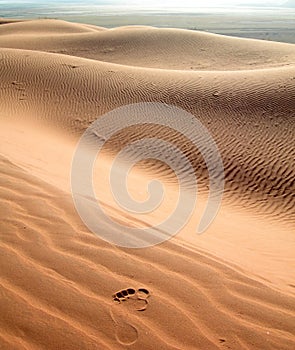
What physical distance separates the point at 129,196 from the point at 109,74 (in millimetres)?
9832

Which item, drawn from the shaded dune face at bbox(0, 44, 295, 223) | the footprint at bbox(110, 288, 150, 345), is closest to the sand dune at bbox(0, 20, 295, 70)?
the shaded dune face at bbox(0, 44, 295, 223)

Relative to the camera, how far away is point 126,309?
2.46 m

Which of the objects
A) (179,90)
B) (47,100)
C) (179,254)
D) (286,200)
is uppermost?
(179,90)

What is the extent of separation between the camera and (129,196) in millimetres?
5809

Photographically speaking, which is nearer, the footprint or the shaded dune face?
the footprint

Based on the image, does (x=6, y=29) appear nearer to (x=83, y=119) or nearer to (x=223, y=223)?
(x=83, y=119)

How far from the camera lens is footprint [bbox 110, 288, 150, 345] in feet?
7.41

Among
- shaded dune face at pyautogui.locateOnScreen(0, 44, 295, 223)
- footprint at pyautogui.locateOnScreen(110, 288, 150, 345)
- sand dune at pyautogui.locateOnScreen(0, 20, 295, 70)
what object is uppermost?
sand dune at pyautogui.locateOnScreen(0, 20, 295, 70)

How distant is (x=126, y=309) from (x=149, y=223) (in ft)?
5.49

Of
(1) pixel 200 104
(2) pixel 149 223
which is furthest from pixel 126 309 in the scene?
(1) pixel 200 104

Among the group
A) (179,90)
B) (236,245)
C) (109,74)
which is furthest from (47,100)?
(236,245)

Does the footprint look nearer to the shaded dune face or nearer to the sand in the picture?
the sand

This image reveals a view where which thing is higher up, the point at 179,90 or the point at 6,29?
the point at 6,29

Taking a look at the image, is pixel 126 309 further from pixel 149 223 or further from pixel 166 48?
pixel 166 48
